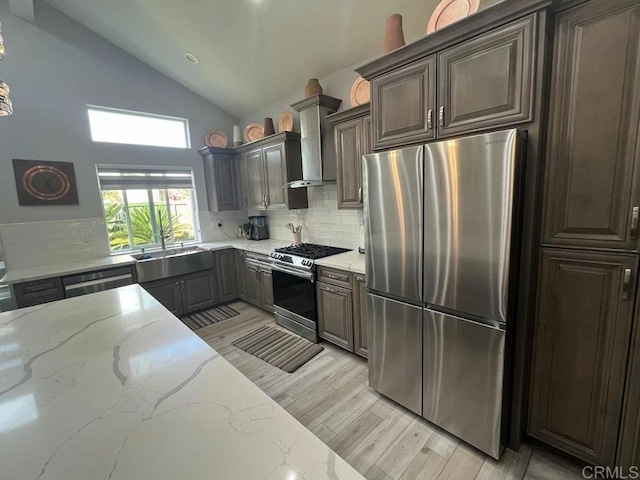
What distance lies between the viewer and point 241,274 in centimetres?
421

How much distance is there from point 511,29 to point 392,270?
144 centimetres

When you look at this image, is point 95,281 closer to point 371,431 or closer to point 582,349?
point 371,431

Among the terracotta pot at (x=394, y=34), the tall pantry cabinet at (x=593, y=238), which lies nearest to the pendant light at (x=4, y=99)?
the terracotta pot at (x=394, y=34)

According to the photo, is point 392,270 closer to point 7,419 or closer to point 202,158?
point 7,419

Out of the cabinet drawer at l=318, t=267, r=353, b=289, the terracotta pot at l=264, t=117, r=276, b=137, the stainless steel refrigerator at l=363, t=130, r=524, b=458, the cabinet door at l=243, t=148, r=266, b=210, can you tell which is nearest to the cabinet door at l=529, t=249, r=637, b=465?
the stainless steel refrigerator at l=363, t=130, r=524, b=458

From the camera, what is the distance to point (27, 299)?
2.74 m

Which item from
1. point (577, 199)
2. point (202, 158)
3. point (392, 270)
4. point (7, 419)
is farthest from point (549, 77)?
point (202, 158)

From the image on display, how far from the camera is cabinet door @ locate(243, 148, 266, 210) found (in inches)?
158

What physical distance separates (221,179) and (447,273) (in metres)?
3.74

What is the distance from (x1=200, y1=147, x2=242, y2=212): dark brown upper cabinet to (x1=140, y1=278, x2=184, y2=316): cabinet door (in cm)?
133

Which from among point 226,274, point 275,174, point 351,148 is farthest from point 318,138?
point 226,274

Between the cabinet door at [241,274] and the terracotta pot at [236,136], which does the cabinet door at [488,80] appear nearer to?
the cabinet door at [241,274]

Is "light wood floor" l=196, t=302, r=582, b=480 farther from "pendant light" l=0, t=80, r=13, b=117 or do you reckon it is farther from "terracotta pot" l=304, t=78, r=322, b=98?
"terracotta pot" l=304, t=78, r=322, b=98

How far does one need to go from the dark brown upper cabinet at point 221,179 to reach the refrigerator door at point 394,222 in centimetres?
305
